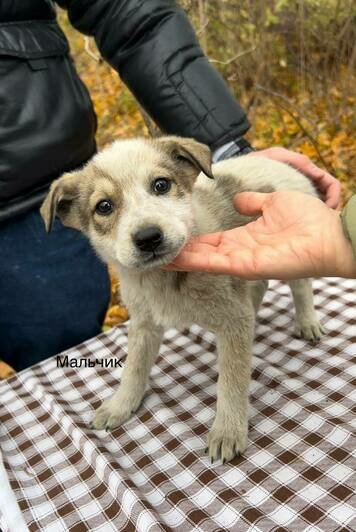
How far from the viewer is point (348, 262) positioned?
6.45ft

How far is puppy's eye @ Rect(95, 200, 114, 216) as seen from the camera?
2402 millimetres

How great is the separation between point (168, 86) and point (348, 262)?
194cm

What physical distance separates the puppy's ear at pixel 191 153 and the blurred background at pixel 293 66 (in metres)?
4.06

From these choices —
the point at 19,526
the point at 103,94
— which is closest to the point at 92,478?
the point at 19,526

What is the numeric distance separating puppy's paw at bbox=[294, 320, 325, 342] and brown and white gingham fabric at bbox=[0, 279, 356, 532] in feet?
0.20

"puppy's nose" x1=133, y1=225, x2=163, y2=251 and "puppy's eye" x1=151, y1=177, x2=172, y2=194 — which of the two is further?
"puppy's eye" x1=151, y1=177, x2=172, y2=194

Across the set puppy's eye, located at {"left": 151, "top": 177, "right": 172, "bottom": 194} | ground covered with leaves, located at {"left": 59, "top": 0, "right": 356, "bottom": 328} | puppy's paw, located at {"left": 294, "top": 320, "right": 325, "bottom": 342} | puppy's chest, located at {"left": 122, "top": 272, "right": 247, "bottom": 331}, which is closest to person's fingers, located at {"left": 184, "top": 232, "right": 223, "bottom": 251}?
puppy's chest, located at {"left": 122, "top": 272, "right": 247, "bottom": 331}

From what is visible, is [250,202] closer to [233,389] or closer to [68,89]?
[233,389]

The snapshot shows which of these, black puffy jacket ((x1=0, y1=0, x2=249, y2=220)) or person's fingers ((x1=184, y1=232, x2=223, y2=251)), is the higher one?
black puffy jacket ((x1=0, y1=0, x2=249, y2=220))

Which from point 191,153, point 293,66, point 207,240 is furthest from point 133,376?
point 293,66

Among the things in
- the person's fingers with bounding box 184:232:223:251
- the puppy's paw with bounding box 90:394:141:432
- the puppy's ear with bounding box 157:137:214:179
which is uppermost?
the puppy's ear with bounding box 157:137:214:179

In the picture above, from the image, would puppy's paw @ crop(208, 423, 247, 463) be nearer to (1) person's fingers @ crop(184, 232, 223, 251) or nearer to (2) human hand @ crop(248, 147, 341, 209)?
(1) person's fingers @ crop(184, 232, 223, 251)

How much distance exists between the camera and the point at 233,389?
242 cm

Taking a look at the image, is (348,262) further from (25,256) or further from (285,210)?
(25,256)
